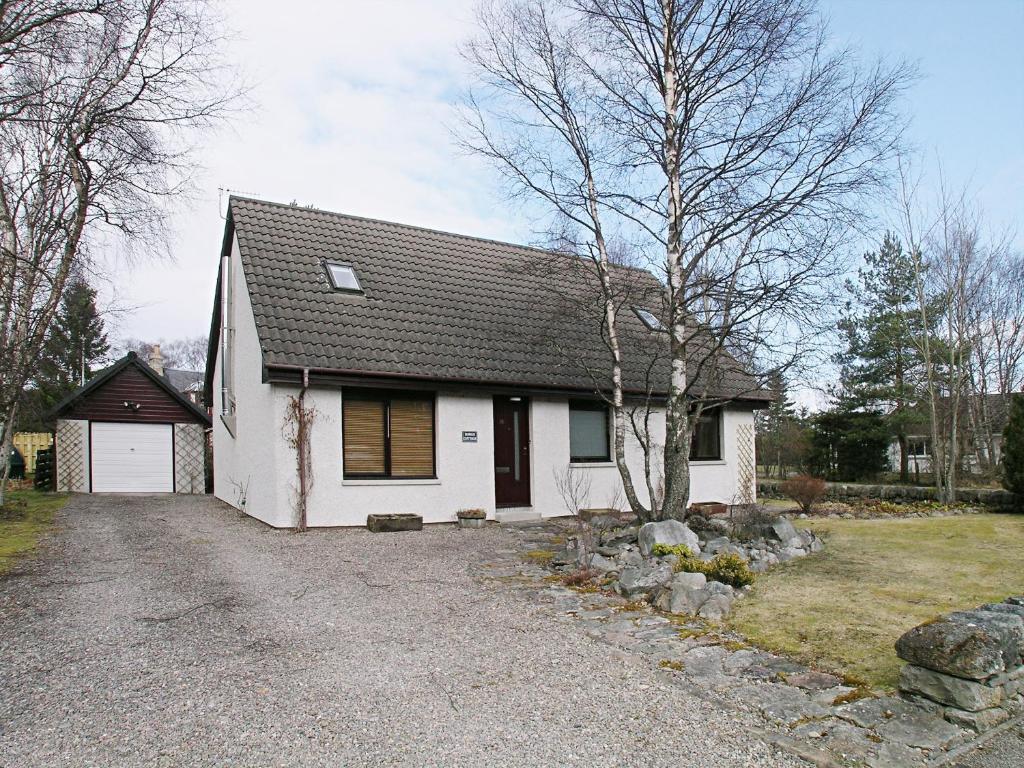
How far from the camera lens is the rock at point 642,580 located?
7020mm

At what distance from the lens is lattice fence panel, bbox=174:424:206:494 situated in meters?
22.1

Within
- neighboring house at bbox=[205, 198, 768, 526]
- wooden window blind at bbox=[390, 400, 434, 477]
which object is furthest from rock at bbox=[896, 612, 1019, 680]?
wooden window blind at bbox=[390, 400, 434, 477]

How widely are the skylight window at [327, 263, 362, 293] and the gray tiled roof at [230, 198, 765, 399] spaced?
13 centimetres

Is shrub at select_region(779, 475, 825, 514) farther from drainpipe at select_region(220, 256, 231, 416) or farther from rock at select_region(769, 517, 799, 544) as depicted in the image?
drainpipe at select_region(220, 256, 231, 416)

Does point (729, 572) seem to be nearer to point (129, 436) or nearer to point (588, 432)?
point (588, 432)

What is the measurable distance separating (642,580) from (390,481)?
6.19 meters

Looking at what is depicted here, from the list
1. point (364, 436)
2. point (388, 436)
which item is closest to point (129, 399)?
point (364, 436)

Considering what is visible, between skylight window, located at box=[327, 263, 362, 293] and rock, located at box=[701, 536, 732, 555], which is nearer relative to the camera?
rock, located at box=[701, 536, 732, 555]

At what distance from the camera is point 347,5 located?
9.51 meters

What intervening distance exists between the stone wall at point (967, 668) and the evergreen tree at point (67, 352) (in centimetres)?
1560

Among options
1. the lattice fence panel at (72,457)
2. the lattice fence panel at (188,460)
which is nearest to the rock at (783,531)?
the lattice fence panel at (188,460)

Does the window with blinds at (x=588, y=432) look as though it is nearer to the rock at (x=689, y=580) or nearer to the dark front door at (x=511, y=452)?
the dark front door at (x=511, y=452)

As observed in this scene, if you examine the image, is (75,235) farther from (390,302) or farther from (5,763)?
(5,763)

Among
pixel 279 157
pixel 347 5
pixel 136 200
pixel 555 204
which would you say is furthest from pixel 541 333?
pixel 136 200
